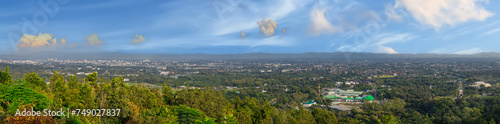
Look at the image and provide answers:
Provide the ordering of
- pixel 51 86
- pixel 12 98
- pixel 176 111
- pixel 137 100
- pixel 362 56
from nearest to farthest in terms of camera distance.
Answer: pixel 12 98
pixel 176 111
pixel 137 100
pixel 51 86
pixel 362 56

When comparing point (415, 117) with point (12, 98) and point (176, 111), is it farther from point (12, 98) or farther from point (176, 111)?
point (12, 98)

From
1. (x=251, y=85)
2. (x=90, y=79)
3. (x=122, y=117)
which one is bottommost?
(x=251, y=85)

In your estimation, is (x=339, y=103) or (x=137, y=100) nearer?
(x=137, y=100)

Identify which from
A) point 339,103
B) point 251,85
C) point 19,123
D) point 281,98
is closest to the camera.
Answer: point 19,123

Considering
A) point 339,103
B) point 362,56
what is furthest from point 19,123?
point 362,56

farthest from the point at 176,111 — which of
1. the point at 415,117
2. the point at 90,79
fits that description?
the point at 415,117

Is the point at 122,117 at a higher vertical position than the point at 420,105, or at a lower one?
higher
